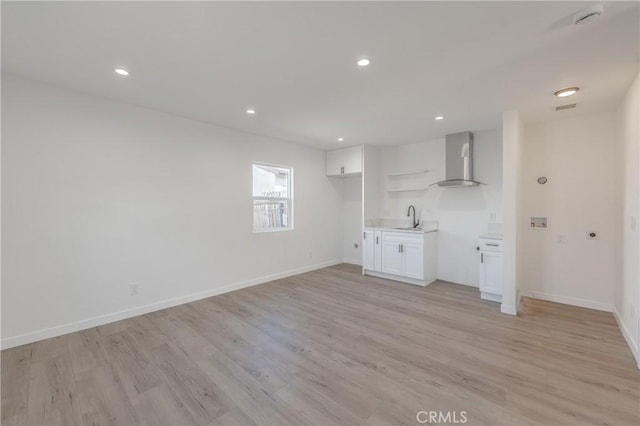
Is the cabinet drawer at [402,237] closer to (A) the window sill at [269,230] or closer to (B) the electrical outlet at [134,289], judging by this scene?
(A) the window sill at [269,230]

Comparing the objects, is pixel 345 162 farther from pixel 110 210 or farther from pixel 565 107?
pixel 110 210

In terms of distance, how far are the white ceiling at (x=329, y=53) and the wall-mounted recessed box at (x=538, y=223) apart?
145cm

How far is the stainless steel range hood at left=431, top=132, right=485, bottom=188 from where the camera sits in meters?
4.29

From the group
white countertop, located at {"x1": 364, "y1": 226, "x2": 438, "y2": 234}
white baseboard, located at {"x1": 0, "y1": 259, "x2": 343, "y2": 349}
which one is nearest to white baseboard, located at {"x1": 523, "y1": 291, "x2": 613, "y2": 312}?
white countertop, located at {"x1": 364, "y1": 226, "x2": 438, "y2": 234}

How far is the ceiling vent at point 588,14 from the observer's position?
162 centimetres

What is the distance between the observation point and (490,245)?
12.3 ft

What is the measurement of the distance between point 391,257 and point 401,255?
0.20 metres

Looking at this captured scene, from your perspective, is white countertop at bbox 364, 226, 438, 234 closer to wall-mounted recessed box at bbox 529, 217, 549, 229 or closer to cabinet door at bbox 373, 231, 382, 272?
cabinet door at bbox 373, 231, 382, 272

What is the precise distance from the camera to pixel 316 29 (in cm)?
184

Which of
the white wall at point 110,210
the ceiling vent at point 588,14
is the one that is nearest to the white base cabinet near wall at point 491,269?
the ceiling vent at point 588,14

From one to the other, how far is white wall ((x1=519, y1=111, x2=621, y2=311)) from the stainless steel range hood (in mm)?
720

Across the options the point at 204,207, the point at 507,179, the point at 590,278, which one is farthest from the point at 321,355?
the point at 590,278

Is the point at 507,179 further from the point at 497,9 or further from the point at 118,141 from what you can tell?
the point at 118,141

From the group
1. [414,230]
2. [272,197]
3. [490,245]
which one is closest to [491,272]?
[490,245]
